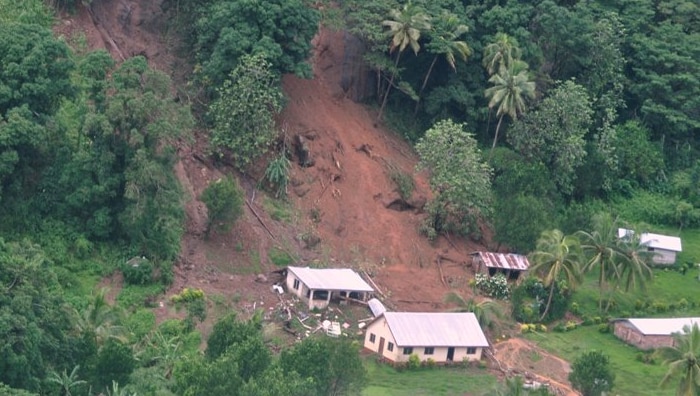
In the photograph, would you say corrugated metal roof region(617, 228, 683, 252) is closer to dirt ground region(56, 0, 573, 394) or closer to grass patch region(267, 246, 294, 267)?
dirt ground region(56, 0, 573, 394)

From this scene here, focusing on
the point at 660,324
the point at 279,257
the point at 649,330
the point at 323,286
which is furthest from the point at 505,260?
the point at 279,257

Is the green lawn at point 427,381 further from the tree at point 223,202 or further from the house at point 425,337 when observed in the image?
the tree at point 223,202

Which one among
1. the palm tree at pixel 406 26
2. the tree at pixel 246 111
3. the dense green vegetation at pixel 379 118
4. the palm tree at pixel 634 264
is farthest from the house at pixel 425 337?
the palm tree at pixel 406 26

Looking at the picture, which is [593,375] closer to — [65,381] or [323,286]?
[323,286]

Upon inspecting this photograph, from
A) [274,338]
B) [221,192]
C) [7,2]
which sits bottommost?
[274,338]

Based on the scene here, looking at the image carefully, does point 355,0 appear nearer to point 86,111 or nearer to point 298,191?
point 298,191

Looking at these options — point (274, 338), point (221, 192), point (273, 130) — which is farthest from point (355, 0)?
point (274, 338)

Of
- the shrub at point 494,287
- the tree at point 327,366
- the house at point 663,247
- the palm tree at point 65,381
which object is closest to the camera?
the palm tree at point 65,381
